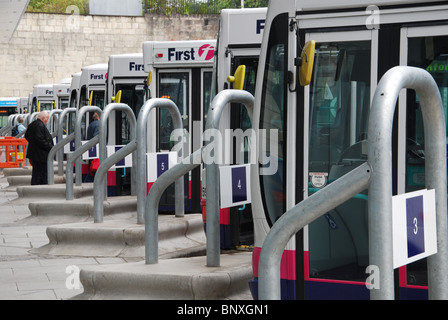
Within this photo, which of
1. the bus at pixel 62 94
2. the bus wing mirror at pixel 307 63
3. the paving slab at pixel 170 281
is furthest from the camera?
the bus at pixel 62 94

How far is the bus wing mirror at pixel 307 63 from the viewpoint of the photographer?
512 centimetres

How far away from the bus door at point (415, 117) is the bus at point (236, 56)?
12.3ft

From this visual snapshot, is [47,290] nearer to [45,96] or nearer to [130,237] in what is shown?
[130,237]

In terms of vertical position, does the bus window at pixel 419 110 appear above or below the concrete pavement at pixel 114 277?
above

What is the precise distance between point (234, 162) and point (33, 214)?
4.72 meters

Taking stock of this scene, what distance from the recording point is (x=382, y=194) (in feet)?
10.4

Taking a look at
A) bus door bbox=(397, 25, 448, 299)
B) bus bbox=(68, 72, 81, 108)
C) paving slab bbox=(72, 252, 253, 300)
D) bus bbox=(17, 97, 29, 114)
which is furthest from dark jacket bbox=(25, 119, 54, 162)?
bus bbox=(17, 97, 29, 114)

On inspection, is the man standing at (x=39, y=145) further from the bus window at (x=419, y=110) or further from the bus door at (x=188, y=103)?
the bus window at (x=419, y=110)

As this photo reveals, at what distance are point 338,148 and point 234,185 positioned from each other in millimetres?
1274

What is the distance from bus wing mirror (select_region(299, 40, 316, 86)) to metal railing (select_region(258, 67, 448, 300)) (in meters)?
1.60

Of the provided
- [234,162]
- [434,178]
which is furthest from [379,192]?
[234,162]

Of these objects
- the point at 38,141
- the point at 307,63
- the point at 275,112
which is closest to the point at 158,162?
the point at 275,112

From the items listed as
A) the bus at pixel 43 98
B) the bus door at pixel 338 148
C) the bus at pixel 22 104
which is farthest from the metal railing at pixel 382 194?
the bus at pixel 22 104

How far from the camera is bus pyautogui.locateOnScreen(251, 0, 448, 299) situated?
5324mm
